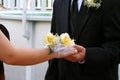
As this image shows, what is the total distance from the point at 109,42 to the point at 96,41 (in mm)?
100

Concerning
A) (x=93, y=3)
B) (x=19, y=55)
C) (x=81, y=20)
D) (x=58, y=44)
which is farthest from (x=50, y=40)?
(x=93, y=3)

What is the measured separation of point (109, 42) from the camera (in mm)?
2793

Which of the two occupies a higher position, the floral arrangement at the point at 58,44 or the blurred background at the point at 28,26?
the floral arrangement at the point at 58,44

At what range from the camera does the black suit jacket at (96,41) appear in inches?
109

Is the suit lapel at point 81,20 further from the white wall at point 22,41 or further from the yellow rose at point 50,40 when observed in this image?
the white wall at point 22,41

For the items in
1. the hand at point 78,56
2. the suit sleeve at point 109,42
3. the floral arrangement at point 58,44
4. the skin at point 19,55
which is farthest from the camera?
the suit sleeve at point 109,42

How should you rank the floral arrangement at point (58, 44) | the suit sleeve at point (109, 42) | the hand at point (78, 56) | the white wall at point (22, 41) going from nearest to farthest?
the floral arrangement at point (58, 44) < the hand at point (78, 56) < the suit sleeve at point (109, 42) < the white wall at point (22, 41)

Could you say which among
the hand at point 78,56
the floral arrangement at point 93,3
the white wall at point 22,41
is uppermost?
the floral arrangement at point 93,3

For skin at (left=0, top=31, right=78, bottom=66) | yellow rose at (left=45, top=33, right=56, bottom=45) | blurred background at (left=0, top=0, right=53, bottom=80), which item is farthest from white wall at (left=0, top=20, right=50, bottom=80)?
skin at (left=0, top=31, right=78, bottom=66)

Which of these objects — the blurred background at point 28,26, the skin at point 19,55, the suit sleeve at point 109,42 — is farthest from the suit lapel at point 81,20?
the blurred background at point 28,26

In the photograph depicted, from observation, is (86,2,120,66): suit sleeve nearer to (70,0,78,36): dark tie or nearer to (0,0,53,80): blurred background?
(70,0,78,36): dark tie

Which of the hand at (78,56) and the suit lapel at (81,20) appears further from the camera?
the suit lapel at (81,20)

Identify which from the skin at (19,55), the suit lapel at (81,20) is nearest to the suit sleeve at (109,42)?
the suit lapel at (81,20)

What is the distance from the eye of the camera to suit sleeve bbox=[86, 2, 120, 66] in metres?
2.77
